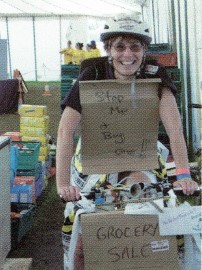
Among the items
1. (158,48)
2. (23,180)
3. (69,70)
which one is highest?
(158,48)

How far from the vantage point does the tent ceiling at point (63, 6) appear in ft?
69.8

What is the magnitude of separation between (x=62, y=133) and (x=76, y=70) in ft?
27.3

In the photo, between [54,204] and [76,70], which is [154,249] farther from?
[76,70]

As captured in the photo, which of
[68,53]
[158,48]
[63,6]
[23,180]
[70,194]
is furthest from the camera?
[63,6]

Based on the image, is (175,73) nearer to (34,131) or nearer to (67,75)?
(34,131)

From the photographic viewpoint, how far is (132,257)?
2158 millimetres

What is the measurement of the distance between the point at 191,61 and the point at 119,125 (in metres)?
7.48

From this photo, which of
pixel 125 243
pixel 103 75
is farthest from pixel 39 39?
pixel 125 243

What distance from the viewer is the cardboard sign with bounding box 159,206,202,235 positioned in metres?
2.08

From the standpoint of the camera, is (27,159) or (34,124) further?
(34,124)

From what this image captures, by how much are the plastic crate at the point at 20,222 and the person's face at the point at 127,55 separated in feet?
8.95

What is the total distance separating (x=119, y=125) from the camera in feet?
8.42

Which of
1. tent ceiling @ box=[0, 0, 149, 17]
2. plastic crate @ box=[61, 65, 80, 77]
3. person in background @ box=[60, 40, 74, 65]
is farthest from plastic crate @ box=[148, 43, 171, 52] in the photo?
tent ceiling @ box=[0, 0, 149, 17]

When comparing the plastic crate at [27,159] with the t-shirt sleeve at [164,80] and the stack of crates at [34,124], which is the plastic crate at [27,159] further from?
the t-shirt sleeve at [164,80]
